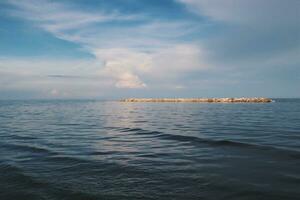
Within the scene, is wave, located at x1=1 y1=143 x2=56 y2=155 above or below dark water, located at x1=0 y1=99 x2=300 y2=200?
below

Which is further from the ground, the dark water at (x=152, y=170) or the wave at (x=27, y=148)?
the dark water at (x=152, y=170)

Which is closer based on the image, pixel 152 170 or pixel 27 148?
pixel 152 170

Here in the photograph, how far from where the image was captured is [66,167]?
12086 mm

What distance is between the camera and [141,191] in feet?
29.2

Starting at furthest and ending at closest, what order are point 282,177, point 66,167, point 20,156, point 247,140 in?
1. point 247,140
2. point 20,156
3. point 66,167
4. point 282,177

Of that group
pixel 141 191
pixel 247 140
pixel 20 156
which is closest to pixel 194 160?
pixel 141 191

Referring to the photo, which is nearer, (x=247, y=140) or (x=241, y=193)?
(x=241, y=193)

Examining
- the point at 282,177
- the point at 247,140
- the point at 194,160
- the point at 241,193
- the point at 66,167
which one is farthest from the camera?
the point at 247,140

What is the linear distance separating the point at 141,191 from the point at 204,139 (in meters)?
11.8

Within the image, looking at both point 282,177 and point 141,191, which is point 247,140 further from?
point 141,191

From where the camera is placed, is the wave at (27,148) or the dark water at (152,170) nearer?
the dark water at (152,170)

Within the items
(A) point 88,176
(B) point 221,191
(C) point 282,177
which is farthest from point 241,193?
(A) point 88,176

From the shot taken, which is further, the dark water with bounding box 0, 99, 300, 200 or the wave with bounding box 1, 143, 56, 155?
the wave with bounding box 1, 143, 56, 155

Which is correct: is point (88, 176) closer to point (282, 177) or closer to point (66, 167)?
point (66, 167)
